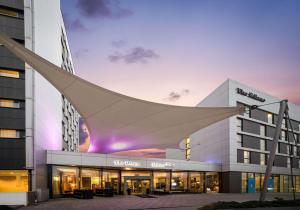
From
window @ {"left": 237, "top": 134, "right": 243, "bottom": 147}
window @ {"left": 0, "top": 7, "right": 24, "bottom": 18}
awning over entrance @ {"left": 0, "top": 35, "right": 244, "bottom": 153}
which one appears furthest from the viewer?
window @ {"left": 237, "top": 134, "right": 243, "bottom": 147}

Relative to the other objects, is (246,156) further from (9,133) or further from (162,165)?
(9,133)

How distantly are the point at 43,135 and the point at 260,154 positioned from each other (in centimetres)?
3181

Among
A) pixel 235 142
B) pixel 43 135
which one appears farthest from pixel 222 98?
pixel 43 135

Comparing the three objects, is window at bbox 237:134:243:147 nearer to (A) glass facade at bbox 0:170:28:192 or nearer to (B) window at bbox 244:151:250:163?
(B) window at bbox 244:151:250:163

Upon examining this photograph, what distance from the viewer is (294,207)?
19.2 metres

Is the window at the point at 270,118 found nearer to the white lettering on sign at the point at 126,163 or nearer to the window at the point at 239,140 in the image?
the window at the point at 239,140

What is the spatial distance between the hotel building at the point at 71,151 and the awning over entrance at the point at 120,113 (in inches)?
202

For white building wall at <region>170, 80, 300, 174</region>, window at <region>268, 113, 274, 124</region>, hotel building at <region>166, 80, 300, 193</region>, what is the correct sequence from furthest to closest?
1. window at <region>268, 113, 274, 124</region>
2. hotel building at <region>166, 80, 300, 193</region>
3. white building wall at <region>170, 80, 300, 174</region>

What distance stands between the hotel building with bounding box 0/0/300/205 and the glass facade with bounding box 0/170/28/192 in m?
0.07

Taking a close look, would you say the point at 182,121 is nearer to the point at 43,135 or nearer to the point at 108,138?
the point at 108,138

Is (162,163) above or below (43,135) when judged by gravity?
below

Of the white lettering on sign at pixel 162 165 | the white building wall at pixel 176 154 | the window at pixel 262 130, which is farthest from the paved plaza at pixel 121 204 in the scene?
the white building wall at pixel 176 154

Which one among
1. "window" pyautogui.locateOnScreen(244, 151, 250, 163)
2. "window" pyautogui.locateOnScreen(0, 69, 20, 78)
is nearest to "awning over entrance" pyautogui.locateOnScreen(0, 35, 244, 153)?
"window" pyautogui.locateOnScreen(0, 69, 20, 78)

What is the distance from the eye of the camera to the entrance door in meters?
37.8
